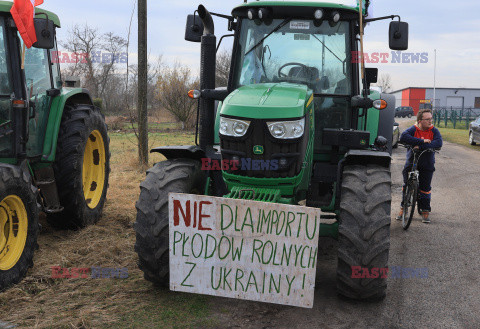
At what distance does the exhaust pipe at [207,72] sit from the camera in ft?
14.9

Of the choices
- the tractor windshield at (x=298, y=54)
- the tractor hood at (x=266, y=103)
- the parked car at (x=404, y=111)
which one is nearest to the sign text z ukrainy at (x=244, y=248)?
the tractor hood at (x=266, y=103)

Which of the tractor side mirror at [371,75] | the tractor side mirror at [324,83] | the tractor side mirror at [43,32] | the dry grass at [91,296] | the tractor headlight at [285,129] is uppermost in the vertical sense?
the tractor side mirror at [43,32]

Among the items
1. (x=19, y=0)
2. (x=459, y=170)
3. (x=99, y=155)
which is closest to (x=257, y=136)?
(x=19, y=0)

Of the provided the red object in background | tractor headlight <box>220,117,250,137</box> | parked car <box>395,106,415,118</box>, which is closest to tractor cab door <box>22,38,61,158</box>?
tractor headlight <box>220,117,250,137</box>

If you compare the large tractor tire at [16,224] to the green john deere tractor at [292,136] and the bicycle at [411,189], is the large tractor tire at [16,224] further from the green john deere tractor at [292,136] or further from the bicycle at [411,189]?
the bicycle at [411,189]

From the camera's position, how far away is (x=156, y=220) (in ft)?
12.7

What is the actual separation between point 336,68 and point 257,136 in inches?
59.7

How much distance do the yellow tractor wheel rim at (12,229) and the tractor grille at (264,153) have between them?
1.88 metres

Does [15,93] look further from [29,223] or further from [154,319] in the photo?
[154,319]

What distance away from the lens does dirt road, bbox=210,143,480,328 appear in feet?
12.2

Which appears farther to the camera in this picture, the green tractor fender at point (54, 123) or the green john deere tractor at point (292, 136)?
the green tractor fender at point (54, 123)

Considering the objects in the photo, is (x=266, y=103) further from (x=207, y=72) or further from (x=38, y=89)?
(x=38, y=89)

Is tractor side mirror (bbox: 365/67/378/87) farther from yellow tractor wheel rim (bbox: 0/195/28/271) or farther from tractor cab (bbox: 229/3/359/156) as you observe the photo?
yellow tractor wheel rim (bbox: 0/195/28/271)

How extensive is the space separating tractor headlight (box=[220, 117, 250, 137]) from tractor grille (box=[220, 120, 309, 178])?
3 centimetres
